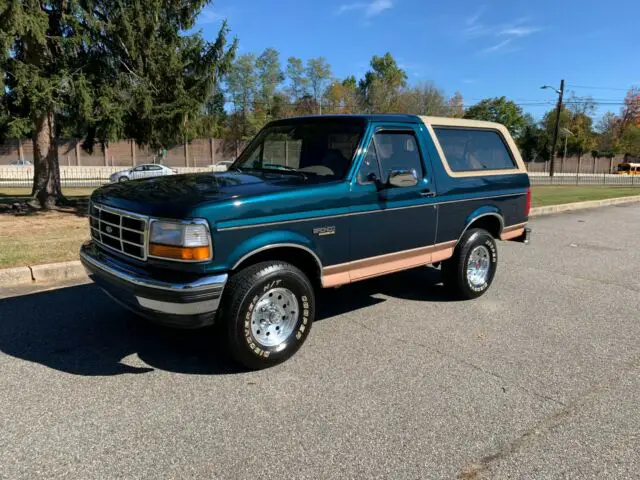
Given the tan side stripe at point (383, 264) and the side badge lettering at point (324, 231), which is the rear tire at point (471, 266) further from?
the side badge lettering at point (324, 231)

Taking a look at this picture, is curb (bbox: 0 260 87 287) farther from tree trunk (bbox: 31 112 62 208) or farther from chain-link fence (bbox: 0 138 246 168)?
chain-link fence (bbox: 0 138 246 168)

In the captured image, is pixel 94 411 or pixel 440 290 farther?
pixel 440 290

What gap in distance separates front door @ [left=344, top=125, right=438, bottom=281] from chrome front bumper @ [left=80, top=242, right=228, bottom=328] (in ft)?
4.75

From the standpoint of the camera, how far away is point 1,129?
44.7 ft

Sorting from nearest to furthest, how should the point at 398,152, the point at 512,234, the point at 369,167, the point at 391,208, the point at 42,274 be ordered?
1. the point at 369,167
2. the point at 391,208
3. the point at 398,152
4. the point at 42,274
5. the point at 512,234

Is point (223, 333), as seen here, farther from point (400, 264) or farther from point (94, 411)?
point (400, 264)

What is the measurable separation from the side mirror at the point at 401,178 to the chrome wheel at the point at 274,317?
4.63 ft

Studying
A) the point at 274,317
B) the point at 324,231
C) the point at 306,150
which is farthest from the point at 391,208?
the point at 274,317

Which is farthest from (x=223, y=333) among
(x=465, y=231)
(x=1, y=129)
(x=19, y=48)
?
(x=1, y=129)

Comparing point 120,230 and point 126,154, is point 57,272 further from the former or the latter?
point 126,154

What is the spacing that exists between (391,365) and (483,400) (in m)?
0.81

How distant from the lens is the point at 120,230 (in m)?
3.95

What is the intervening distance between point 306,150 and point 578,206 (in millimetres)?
14263

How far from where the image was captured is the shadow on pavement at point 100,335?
401 centimetres
